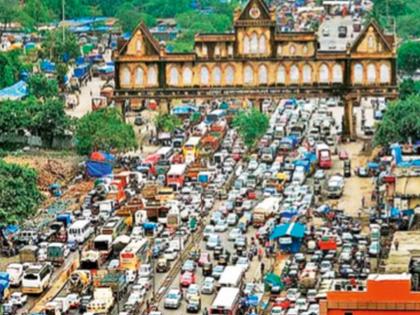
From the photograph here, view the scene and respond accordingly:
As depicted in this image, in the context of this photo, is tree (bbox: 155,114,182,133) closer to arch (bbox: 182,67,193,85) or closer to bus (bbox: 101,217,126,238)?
→ arch (bbox: 182,67,193,85)

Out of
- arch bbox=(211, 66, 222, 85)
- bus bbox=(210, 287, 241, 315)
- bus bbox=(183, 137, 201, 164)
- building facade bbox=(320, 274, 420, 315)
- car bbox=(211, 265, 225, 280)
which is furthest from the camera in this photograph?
arch bbox=(211, 66, 222, 85)

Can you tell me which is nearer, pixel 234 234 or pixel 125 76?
pixel 234 234

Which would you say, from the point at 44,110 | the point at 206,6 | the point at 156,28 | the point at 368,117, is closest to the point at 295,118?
the point at 368,117

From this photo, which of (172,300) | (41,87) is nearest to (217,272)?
(172,300)

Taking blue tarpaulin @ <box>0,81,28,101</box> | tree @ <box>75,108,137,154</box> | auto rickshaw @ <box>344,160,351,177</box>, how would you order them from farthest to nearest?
1. blue tarpaulin @ <box>0,81,28,101</box>
2. tree @ <box>75,108,137,154</box>
3. auto rickshaw @ <box>344,160,351,177</box>

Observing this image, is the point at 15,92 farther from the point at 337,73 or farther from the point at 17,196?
the point at 17,196

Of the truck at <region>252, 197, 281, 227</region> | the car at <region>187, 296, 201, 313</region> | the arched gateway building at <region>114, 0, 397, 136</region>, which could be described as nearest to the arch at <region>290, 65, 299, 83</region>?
the arched gateway building at <region>114, 0, 397, 136</region>

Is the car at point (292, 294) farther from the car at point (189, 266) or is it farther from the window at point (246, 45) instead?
the window at point (246, 45)

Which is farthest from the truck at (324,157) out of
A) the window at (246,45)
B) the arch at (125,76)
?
the arch at (125,76)
